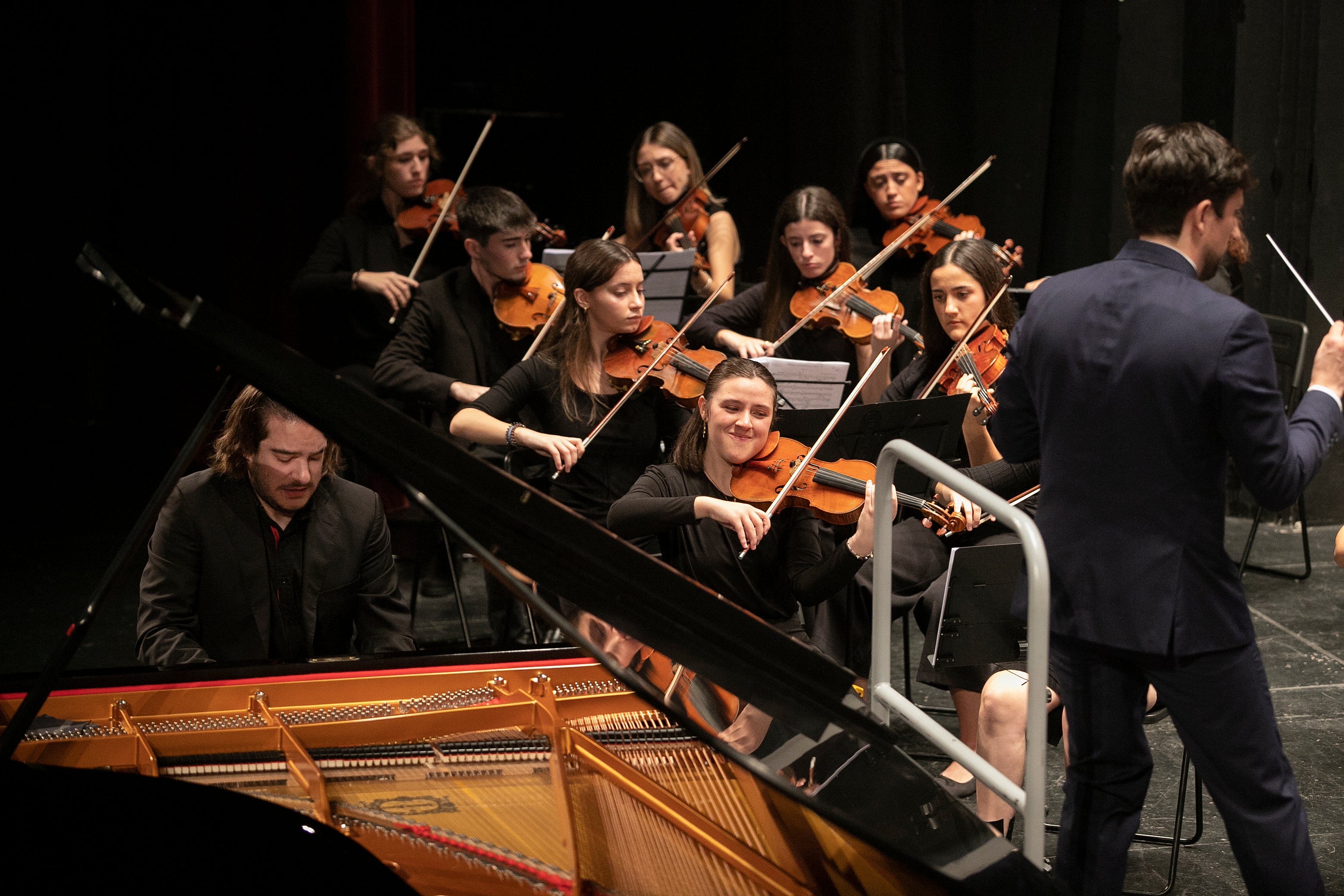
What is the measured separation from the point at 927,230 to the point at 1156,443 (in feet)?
7.71

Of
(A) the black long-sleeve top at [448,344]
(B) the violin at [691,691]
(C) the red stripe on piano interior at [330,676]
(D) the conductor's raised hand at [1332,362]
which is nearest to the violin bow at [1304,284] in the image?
(D) the conductor's raised hand at [1332,362]

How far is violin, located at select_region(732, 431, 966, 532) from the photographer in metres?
2.59

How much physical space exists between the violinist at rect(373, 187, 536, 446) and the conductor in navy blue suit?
207 cm

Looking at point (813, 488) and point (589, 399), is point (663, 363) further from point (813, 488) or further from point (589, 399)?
point (813, 488)

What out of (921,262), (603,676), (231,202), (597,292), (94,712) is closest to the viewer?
(94,712)

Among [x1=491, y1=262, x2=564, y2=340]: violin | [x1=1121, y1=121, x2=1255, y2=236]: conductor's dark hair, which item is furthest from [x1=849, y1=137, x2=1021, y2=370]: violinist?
[x1=1121, y1=121, x2=1255, y2=236]: conductor's dark hair

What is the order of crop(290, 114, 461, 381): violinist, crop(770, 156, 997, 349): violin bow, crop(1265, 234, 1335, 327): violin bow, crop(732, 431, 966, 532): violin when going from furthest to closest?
crop(290, 114, 461, 381): violinist
crop(770, 156, 997, 349): violin bow
crop(732, 431, 966, 532): violin
crop(1265, 234, 1335, 327): violin bow

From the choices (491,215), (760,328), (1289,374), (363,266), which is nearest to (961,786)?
(760,328)

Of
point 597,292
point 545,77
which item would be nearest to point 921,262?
point 597,292

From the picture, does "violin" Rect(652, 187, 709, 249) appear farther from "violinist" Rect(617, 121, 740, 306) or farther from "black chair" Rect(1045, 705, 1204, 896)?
"black chair" Rect(1045, 705, 1204, 896)

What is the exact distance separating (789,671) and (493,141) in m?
4.67

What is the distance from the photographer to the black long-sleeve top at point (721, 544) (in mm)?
2521

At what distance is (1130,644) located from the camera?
5.36 ft

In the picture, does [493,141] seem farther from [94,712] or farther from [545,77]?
[94,712]
